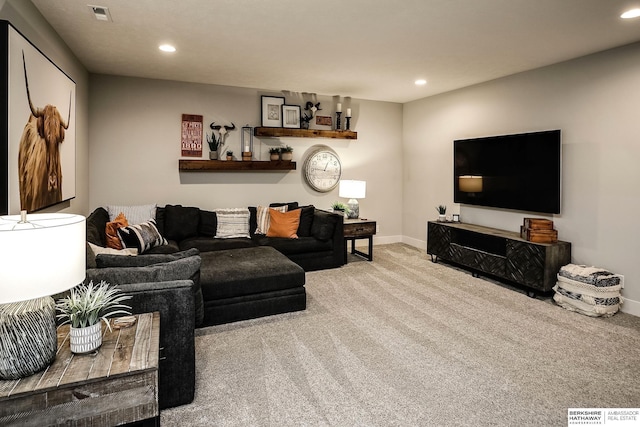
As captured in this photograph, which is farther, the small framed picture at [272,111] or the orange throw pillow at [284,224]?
the small framed picture at [272,111]

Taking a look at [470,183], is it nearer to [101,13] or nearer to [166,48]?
[166,48]

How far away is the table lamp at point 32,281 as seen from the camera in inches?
51.1

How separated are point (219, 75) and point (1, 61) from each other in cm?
297

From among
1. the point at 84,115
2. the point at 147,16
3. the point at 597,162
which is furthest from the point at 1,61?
the point at 597,162

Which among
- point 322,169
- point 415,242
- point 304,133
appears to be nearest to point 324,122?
point 304,133

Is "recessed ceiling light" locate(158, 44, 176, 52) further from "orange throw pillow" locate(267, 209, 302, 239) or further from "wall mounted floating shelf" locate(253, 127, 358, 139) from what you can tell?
"orange throw pillow" locate(267, 209, 302, 239)

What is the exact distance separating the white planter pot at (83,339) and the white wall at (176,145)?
3981mm

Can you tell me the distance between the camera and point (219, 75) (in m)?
4.97

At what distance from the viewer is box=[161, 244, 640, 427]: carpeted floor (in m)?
2.19

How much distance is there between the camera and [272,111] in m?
5.90

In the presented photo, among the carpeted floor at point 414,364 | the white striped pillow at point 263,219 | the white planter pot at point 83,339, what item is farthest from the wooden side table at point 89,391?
the white striped pillow at point 263,219

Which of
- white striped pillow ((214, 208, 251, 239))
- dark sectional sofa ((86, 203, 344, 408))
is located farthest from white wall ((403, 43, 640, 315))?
white striped pillow ((214, 208, 251, 239))

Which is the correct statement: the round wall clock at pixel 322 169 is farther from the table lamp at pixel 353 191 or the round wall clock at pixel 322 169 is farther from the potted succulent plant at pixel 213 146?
the potted succulent plant at pixel 213 146

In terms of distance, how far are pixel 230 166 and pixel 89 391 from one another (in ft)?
14.2
